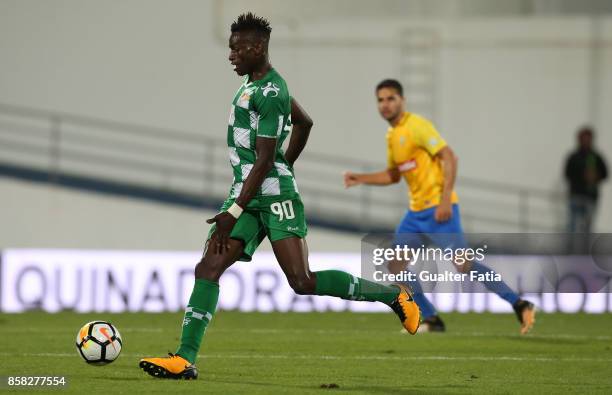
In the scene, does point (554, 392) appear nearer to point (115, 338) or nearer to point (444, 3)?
point (115, 338)

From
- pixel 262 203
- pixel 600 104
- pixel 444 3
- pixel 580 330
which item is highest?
pixel 444 3

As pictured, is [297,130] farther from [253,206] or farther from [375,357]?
[375,357]

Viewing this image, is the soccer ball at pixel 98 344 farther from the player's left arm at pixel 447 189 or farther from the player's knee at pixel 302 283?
the player's left arm at pixel 447 189

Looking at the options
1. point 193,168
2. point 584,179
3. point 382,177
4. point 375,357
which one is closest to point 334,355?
point 375,357

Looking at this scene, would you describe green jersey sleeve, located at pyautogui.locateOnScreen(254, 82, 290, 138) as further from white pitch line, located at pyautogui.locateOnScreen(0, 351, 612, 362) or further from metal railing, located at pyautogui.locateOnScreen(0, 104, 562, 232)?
metal railing, located at pyautogui.locateOnScreen(0, 104, 562, 232)

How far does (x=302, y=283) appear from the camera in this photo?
295 inches

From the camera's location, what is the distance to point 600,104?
1984 centimetres

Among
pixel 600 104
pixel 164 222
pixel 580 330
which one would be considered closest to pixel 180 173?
pixel 164 222

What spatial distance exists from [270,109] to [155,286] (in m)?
7.91

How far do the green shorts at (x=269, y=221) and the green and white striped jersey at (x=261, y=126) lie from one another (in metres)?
0.05

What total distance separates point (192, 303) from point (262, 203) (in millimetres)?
683

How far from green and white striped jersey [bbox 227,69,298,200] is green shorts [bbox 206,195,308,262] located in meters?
0.05

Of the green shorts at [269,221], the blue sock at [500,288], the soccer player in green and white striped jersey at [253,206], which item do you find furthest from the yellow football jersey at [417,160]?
the green shorts at [269,221]

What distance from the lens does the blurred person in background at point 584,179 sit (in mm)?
18484
